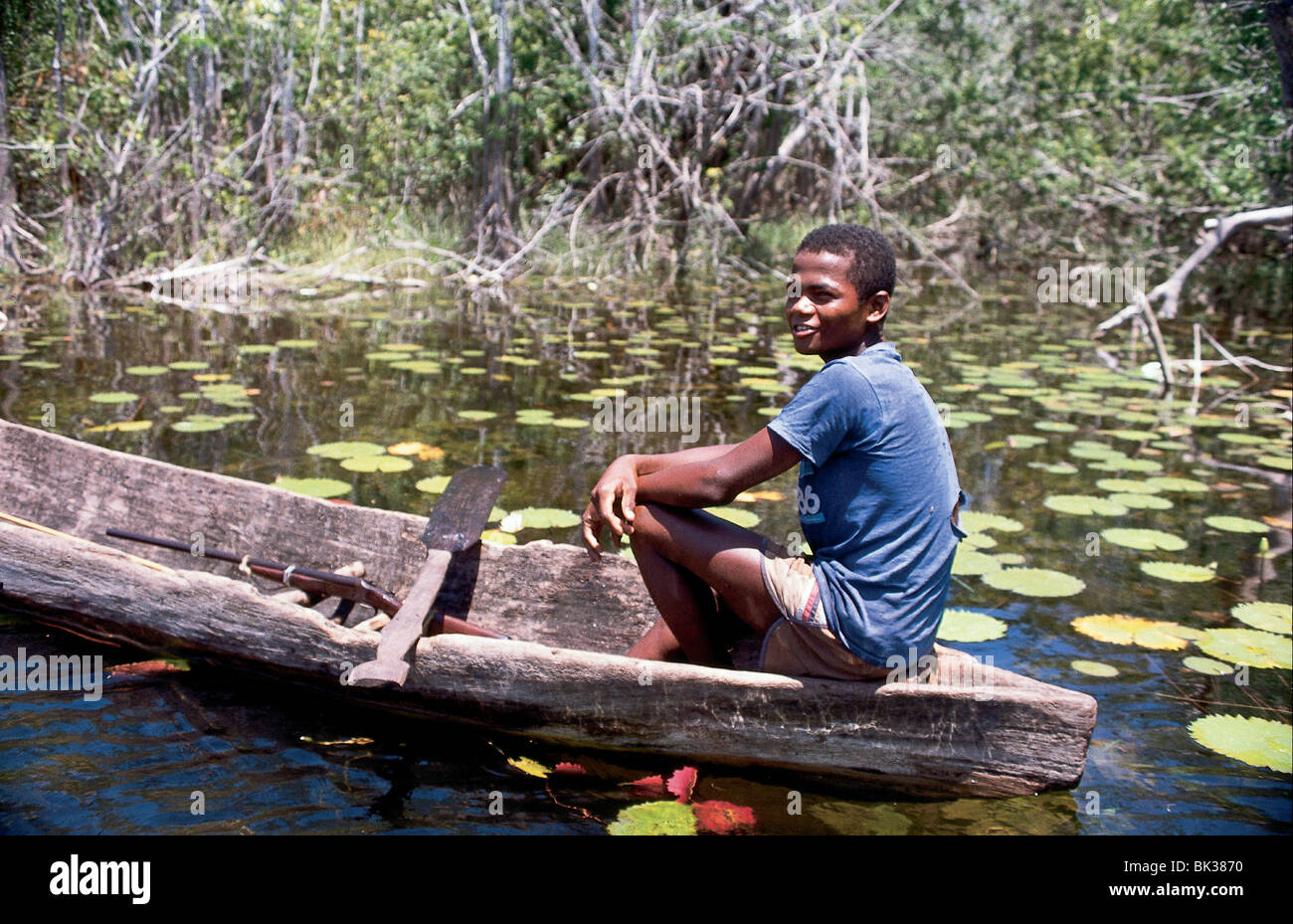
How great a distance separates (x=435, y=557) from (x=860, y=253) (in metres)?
1.39

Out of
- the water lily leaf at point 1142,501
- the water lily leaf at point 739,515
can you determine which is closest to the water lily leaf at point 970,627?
the water lily leaf at point 739,515

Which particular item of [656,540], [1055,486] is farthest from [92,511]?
[1055,486]

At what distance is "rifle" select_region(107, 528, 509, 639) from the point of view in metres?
3.07

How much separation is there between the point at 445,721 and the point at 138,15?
337 inches

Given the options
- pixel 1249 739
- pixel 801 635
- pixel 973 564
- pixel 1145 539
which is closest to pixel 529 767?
pixel 801 635

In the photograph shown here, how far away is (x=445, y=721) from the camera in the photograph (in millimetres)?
2846

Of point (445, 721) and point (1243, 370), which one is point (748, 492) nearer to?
point (445, 721)

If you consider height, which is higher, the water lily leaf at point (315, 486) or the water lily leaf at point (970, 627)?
the water lily leaf at point (315, 486)

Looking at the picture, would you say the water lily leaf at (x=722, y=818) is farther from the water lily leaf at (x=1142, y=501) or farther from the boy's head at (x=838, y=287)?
the water lily leaf at (x=1142, y=501)

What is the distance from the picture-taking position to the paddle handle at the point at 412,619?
261cm

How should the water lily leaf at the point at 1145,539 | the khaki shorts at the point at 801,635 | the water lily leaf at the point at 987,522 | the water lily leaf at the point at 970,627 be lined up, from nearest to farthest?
the khaki shorts at the point at 801,635 < the water lily leaf at the point at 970,627 < the water lily leaf at the point at 1145,539 < the water lily leaf at the point at 987,522

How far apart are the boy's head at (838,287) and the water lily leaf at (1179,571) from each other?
2047mm

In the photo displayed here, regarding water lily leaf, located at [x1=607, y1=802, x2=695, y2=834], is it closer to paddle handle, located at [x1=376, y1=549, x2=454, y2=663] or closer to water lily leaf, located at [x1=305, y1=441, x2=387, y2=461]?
paddle handle, located at [x1=376, y1=549, x2=454, y2=663]

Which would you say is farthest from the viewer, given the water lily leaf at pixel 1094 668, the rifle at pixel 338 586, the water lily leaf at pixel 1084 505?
the water lily leaf at pixel 1084 505
